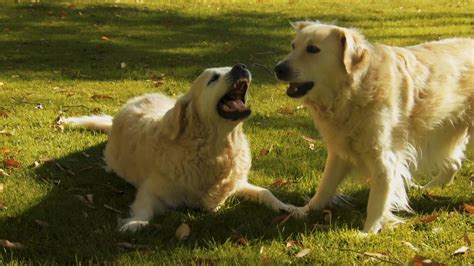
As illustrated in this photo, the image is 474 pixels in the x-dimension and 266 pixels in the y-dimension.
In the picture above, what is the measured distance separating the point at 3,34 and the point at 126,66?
14.4 ft

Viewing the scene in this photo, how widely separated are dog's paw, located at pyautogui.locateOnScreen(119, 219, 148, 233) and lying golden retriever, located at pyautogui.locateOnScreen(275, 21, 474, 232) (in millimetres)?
1346

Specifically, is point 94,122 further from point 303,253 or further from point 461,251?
point 461,251

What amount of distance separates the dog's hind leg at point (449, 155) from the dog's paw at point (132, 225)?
101 inches

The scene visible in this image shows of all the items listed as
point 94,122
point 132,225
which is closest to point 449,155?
point 132,225

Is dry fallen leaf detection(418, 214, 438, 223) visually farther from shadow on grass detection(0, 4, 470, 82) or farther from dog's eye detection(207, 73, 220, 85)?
shadow on grass detection(0, 4, 470, 82)

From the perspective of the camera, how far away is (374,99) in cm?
409

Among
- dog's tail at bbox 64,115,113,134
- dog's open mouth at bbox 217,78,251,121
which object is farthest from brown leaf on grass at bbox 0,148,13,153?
dog's open mouth at bbox 217,78,251,121

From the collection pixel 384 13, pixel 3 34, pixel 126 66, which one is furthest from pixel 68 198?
pixel 384 13

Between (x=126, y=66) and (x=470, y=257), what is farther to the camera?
(x=126, y=66)

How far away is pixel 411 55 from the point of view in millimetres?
4473

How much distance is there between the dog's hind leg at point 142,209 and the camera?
4.13 meters

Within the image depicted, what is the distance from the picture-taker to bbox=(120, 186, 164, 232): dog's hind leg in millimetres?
4133

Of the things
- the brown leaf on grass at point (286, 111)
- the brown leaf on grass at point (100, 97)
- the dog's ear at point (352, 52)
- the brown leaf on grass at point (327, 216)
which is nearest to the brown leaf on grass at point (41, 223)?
the brown leaf on grass at point (327, 216)

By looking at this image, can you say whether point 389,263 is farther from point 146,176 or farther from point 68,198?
point 68,198
